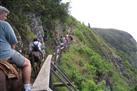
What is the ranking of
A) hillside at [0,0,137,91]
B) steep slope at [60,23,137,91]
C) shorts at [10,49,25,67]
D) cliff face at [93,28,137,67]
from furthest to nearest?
cliff face at [93,28,137,67], steep slope at [60,23,137,91], hillside at [0,0,137,91], shorts at [10,49,25,67]

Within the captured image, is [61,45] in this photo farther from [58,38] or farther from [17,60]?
[17,60]

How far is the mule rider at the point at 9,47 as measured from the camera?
6676 millimetres

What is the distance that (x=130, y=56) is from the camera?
8894 cm

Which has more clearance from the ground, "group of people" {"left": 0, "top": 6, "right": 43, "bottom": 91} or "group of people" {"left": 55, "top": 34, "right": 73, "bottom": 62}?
"group of people" {"left": 0, "top": 6, "right": 43, "bottom": 91}

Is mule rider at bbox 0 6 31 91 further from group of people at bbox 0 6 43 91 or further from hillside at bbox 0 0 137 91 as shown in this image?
hillside at bbox 0 0 137 91

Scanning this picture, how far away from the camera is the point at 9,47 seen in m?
6.81

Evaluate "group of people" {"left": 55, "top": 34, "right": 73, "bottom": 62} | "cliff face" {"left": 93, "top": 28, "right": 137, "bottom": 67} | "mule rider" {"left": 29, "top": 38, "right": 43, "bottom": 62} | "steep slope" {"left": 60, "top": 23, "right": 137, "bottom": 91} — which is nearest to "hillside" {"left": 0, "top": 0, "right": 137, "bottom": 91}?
"steep slope" {"left": 60, "top": 23, "right": 137, "bottom": 91}

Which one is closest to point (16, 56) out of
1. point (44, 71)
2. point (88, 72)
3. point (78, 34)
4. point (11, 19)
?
point (44, 71)

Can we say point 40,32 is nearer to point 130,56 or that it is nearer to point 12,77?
point 12,77

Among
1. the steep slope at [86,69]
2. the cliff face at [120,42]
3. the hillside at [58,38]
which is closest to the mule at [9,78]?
the hillside at [58,38]

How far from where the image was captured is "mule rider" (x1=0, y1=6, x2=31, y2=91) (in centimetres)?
668

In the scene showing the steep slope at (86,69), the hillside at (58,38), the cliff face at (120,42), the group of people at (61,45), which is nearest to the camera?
the hillside at (58,38)

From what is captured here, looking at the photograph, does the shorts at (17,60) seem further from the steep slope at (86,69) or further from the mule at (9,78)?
the steep slope at (86,69)

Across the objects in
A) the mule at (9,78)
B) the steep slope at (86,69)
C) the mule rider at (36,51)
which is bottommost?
the steep slope at (86,69)
